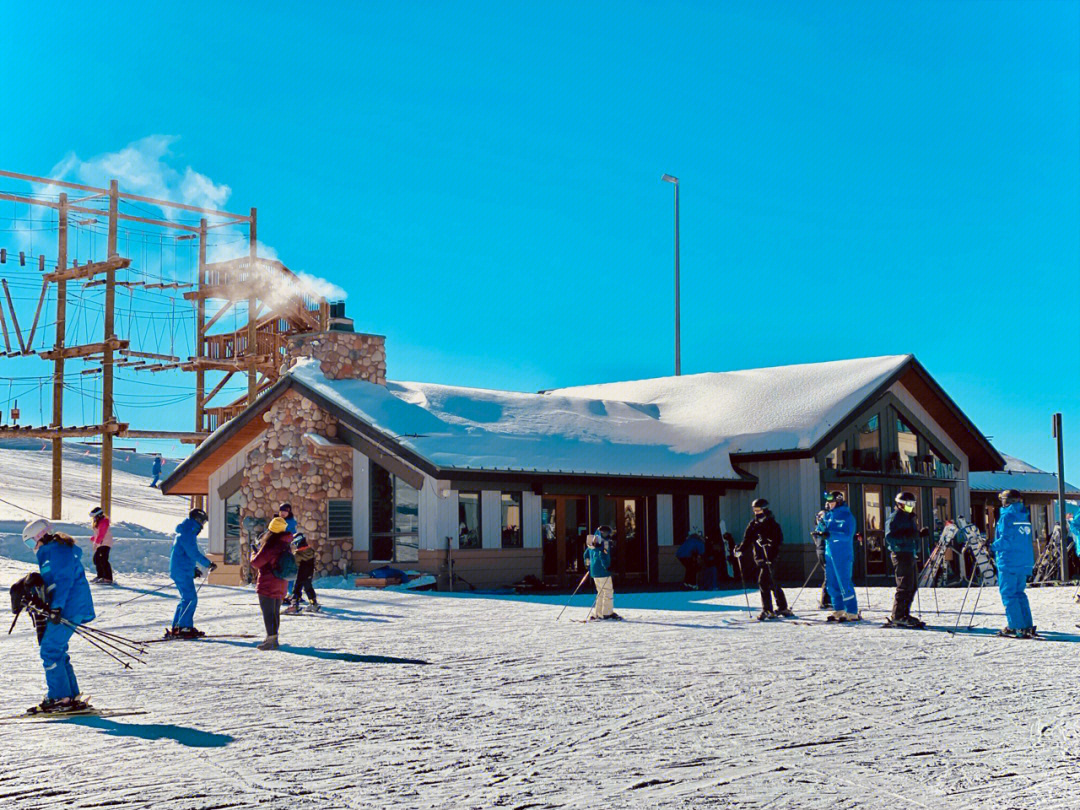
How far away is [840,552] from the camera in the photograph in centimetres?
1574

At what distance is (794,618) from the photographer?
16.2 m

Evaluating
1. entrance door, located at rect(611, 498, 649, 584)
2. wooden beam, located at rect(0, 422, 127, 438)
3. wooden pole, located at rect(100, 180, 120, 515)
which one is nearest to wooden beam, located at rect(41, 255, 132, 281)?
wooden pole, located at rect(100, 180, 120, 515)

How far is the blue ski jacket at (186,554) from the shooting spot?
14152 millimetres

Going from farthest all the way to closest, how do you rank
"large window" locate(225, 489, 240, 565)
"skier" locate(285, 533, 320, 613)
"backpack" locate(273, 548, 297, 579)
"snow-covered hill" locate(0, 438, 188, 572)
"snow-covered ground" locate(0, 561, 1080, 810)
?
"snow-covered hill" locate(0, 438, 188, 572) < "large window" locate(225, 489, 240, 565) < "skier" locate(285, 533, 320, 613) < "backpack" locate(273, 548, 297, 579) < "snow-covered ground" locate(0, 561, 1080, 810)

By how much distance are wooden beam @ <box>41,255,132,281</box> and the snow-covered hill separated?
309 inches

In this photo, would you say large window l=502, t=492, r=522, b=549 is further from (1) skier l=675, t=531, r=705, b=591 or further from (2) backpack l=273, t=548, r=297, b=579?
(2) backpack l=273, t=548, r=297, b=579

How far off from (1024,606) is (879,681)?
180 inches

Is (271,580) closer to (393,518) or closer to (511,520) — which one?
(393,518)

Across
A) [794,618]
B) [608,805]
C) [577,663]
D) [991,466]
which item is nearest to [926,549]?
[991,466]

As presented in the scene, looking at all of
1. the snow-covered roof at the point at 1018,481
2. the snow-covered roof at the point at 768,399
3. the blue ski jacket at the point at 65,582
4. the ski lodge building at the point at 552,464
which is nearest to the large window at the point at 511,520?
the ski lodge building at the point at 552,464

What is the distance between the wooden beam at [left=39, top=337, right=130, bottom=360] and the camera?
3741 centimetres

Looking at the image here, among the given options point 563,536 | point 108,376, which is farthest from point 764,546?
point 108,376

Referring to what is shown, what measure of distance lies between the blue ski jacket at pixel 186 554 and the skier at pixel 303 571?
1908 mm

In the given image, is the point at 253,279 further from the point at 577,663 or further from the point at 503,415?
the point at 577,663
